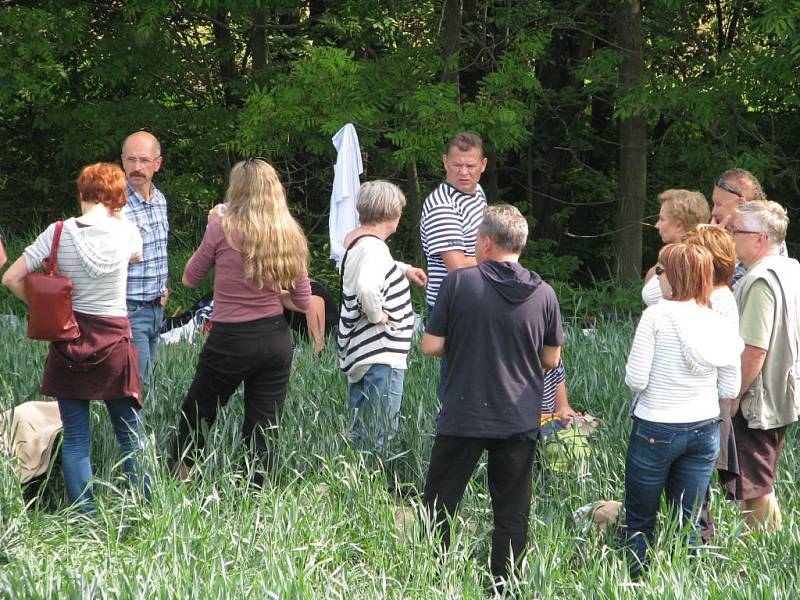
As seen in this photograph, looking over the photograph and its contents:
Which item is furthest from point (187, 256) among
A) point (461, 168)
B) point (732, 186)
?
point (732, 186)

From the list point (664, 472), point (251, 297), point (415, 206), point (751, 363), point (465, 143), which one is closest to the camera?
point (664, 472)

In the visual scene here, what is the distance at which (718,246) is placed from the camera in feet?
12.1

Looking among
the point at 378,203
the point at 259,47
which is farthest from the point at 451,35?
the point at 378,203

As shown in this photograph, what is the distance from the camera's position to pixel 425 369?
19.0 feet

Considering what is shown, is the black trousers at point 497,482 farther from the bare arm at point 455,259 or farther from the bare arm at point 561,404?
the bare arm at point 561,404

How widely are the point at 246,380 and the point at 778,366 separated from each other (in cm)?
206

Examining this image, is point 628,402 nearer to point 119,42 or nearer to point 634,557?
point 634,557

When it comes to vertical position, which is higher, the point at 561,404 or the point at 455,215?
the point at 455,215

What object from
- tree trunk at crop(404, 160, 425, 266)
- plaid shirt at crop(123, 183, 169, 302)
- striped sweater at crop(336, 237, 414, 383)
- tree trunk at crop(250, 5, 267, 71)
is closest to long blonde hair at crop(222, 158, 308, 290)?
striped sweater at crop(336, 237, 414, 383)

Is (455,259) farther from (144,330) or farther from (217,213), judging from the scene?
(144,330)

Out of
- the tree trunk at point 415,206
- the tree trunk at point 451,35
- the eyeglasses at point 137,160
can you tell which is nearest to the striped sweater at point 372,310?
the eyeglasses at point 137,160

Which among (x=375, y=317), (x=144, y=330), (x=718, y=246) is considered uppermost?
(x=718, y=246)

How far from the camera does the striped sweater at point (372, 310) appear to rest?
14.6 feet

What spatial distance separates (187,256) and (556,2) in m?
4.65
